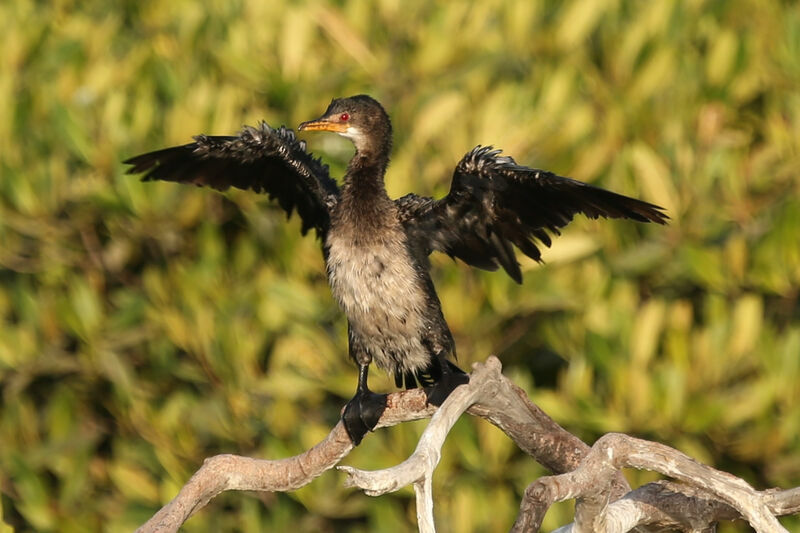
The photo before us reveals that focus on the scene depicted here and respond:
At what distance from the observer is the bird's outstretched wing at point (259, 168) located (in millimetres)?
4777

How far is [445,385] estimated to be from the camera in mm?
4516

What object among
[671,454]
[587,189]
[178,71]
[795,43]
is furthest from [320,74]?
[671,454]

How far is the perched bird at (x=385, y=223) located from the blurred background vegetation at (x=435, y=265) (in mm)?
768

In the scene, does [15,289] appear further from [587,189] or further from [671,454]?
[671,454]

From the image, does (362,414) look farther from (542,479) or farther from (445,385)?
(542,479)

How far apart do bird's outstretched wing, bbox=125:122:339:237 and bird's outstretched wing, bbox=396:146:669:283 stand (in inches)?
14.0

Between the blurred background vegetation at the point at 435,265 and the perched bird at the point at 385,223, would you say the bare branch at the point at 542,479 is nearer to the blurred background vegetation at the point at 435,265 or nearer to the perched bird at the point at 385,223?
the perched bird at the point at 385,223

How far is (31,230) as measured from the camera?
6.41m

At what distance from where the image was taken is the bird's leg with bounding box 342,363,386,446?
4270 millimetres

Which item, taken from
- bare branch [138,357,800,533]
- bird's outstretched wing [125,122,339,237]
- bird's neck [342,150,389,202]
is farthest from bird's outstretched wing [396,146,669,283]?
bare branch [138,357,800,533]

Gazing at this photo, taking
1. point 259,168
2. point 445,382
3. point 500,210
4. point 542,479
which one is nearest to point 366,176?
point 259,168

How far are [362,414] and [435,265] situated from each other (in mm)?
1475

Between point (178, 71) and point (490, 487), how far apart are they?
272 cm

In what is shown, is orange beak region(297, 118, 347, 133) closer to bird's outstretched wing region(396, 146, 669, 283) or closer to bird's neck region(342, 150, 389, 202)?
bird's neck region(342, 150, 389, 202)
